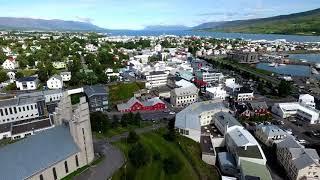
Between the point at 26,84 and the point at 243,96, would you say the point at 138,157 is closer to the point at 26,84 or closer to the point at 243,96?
the point at 243,96

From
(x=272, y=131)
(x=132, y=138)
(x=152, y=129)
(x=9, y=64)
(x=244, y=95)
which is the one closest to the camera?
(x=132, y=138)

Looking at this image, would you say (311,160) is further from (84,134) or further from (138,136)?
(84,134)

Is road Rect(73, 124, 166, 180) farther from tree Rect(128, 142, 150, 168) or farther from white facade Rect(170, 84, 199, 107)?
white facade Rect(170, 84, 199, 107)

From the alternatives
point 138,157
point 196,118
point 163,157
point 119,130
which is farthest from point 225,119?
point 138,157

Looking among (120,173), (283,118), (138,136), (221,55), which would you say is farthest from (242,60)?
(120,173)

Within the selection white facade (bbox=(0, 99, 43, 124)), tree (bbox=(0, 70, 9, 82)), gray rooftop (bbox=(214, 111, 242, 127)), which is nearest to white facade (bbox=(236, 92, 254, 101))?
gray rooftop (bbox=(214, 111, 242, 127))

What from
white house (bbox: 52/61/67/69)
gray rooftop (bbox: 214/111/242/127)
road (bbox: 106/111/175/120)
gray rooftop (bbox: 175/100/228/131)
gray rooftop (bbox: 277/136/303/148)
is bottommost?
road (bbox: 106/111/175/120)

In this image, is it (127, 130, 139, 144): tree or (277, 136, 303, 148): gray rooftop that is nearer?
(277, 136, 303, 148): gray rooftop
